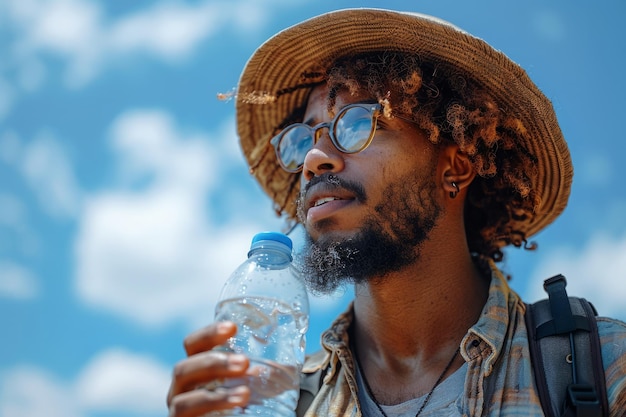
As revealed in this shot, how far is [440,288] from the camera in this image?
4074mm

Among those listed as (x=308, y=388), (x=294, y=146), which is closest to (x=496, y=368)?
(x=308, y=388)

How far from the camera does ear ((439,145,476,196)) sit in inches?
169

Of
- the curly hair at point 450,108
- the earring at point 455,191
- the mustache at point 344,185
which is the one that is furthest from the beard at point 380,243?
the curly hair at point 450,108

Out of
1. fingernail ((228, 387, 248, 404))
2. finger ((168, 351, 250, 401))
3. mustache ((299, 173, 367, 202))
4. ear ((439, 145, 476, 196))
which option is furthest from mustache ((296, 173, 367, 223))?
fingernail ((228, 387, 248, 404))

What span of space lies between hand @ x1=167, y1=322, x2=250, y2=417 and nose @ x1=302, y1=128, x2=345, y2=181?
161cm

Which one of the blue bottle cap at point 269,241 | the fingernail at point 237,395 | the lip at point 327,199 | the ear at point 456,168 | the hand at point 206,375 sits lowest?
the fingernail at point 237,395

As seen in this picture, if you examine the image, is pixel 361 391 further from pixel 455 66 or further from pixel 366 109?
pixel 455 66

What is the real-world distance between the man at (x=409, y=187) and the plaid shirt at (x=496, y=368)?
11mm

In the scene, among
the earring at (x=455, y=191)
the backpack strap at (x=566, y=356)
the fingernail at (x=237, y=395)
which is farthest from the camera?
the earring at (x=455, y=191)

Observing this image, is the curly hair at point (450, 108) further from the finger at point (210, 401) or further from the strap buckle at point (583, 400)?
the finger at point (210, 401)

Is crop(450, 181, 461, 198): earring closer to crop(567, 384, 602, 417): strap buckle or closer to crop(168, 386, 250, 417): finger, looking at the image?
crop(567, 384, 602, 417): strap buckle

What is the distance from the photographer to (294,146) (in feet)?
14.4

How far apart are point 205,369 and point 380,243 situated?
1.66 m

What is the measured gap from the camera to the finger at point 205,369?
238 cm
